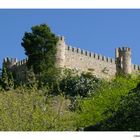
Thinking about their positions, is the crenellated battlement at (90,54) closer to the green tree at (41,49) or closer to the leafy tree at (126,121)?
the green tree at (41,49)

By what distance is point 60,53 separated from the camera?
3772cm

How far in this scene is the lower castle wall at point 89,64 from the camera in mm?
38678

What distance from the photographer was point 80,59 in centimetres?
3938

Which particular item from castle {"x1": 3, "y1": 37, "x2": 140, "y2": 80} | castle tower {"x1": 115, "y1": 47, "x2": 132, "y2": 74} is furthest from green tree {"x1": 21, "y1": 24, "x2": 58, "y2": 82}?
castle tower {"x1": 115, "y1": 47, "x2": 132, "y2": 74}

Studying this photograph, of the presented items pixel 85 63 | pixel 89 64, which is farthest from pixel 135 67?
pixel 85 63

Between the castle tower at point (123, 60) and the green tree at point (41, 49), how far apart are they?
7761 mm

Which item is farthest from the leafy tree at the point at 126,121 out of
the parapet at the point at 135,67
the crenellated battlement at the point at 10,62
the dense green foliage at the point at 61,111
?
the parapet at the point at 135,67

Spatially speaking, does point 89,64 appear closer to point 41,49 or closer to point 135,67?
point 135,67

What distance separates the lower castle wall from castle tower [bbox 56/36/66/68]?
407 millimetres

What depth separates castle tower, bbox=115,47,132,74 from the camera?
4179 centimetres

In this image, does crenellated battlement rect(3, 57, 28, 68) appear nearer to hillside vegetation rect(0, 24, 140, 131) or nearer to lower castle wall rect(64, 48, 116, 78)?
hillside vegetation rect(0, 24, 140, 131)

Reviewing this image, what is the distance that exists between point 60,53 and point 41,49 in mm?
3864

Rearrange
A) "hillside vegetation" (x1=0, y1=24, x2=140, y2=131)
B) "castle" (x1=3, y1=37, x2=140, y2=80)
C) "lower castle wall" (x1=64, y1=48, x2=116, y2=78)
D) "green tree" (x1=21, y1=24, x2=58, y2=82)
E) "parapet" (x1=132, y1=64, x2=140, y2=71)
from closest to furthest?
"hillside vegetation" (x1=0, y1=24, x2=140, y2=131) < "green tree" (x1=21, y1=24, x2=58, y2=82) < "castle" (x1=3, y1=37, x2=140, y2=80) < "lower castle wall" (x1=64, y1=48, x2=116, y2=78) < "parapet" (x1=132, y1=64, x2=140, y2=71)
